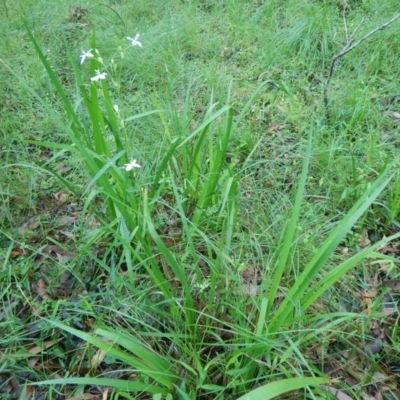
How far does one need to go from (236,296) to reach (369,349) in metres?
0.51

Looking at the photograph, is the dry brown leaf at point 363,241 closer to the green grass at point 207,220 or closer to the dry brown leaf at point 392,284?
the green grass at point 207,220

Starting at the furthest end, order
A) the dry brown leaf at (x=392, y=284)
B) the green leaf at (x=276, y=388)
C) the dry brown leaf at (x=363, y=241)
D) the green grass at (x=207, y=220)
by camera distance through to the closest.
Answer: the dry brown leaf at (x=363, y=241), the dry brown leaf at (x=392, y=284), the green grass at (x=207, y=220), the green leaf at (x=276, y=388)

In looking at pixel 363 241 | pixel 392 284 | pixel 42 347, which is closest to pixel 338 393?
pixel 392 284

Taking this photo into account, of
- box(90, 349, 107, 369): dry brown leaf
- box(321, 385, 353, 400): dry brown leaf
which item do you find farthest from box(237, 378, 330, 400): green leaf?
box(90, 349, 107, 369): dry brown leaf

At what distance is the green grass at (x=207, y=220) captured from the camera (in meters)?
1.41

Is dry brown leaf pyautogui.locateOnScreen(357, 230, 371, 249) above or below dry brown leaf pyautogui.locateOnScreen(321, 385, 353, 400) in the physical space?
below

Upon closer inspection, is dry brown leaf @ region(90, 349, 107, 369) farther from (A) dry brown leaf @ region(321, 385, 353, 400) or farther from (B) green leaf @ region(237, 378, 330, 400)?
(A) dry brown leaf @ region(321, 385, 353, 400)

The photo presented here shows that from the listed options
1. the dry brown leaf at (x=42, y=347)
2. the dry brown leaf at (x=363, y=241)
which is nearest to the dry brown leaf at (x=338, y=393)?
the dry brown leaf at (x=363, y=241)

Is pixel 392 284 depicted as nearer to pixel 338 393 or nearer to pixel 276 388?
pixel 338 393

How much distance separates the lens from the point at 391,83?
2.81m

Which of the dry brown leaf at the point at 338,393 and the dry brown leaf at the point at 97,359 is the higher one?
the dry brown leaf at the point at 97,359

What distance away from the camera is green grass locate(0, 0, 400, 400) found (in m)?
1.41

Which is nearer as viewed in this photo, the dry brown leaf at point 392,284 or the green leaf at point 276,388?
the green leaf at point 276,388

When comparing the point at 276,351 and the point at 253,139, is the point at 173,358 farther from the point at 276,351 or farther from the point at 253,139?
the point at 253,139
